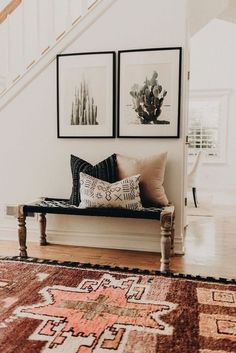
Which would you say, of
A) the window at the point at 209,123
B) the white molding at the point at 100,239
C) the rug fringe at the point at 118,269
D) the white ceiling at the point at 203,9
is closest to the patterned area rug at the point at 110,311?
the rug fringe at the point at 118,269

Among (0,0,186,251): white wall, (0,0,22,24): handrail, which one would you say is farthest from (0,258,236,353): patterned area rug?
(0,0,22,24): handrail

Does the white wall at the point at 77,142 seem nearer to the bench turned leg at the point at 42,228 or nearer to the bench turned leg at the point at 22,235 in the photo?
the bench turned leg at the point at 42,228

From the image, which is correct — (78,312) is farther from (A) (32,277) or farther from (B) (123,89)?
(B) (123,89)

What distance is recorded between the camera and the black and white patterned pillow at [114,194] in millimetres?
2998

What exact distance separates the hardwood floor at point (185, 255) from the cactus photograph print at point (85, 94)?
113cm

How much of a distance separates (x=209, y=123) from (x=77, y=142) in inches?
199

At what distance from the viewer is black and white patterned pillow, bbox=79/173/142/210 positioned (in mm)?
2998

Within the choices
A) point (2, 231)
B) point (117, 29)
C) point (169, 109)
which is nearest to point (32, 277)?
point (2, 231)

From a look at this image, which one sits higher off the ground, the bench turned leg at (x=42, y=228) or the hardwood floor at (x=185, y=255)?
the bench turned leg at (x=42, y=228)

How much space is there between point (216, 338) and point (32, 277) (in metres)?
1.39

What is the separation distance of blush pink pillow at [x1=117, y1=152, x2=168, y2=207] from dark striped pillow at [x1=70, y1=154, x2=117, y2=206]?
0.14 metres

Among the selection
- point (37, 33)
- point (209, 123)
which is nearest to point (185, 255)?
point (37, 33)

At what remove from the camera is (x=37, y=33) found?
3707 millimetres

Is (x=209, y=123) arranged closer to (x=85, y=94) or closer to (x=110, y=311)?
(x=85, y=94)
